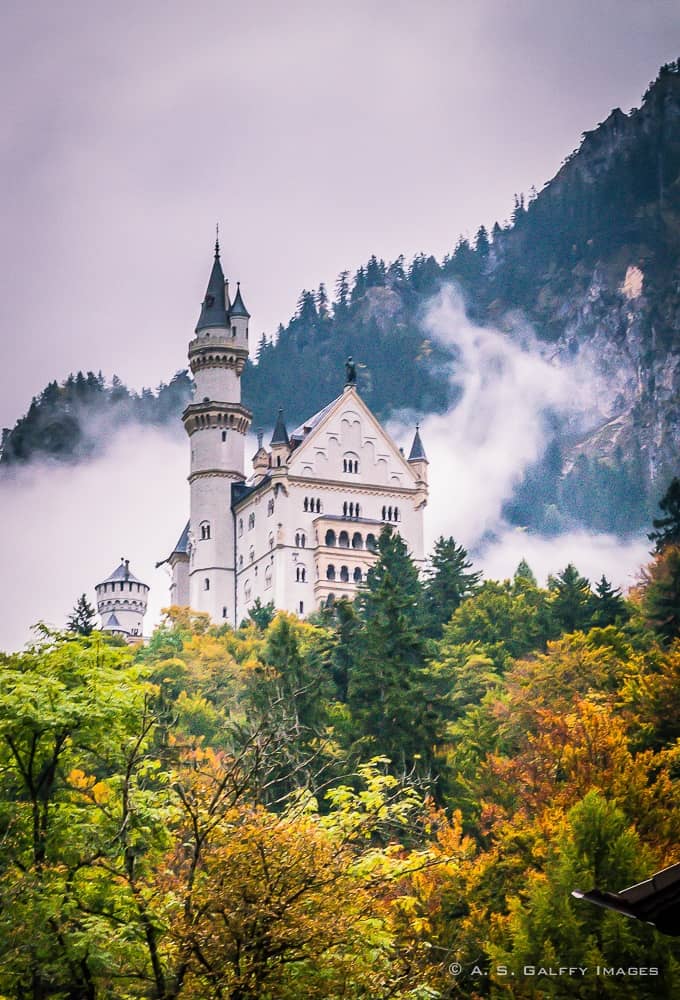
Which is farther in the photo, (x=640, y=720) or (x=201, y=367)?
(x=201, y=367)

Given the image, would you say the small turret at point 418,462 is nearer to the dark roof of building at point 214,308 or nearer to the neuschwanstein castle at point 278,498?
the neuschwanstein castle at point 278,498

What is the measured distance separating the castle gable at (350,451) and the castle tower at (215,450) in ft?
18.2

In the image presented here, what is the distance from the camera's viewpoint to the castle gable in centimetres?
13025

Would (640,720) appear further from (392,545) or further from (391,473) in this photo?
(391,473)

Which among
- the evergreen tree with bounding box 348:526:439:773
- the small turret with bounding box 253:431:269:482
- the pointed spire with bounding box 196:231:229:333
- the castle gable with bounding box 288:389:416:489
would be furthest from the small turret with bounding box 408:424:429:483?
the evergreen tree with bounding box 348:526:439:773

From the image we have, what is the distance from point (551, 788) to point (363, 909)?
23663mm

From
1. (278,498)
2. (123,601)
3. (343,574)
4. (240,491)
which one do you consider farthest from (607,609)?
(123,601)

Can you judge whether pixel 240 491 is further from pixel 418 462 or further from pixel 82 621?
pixel 82 621

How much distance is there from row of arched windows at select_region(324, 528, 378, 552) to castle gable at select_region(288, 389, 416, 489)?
4.39 meters

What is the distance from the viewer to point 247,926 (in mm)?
21797

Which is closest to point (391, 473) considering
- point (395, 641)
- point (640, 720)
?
point (395, 641)

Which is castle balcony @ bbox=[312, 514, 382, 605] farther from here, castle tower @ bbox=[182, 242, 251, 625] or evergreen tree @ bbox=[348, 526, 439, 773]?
evergreen tree @ bbox=[348, 526, 439, 773]

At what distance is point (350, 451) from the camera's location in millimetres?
131625

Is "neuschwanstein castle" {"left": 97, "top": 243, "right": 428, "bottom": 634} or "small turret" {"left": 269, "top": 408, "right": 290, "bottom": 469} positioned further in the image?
"small turret" {"left": 269, "top": 408, "right": 290, "bottom": 469}
